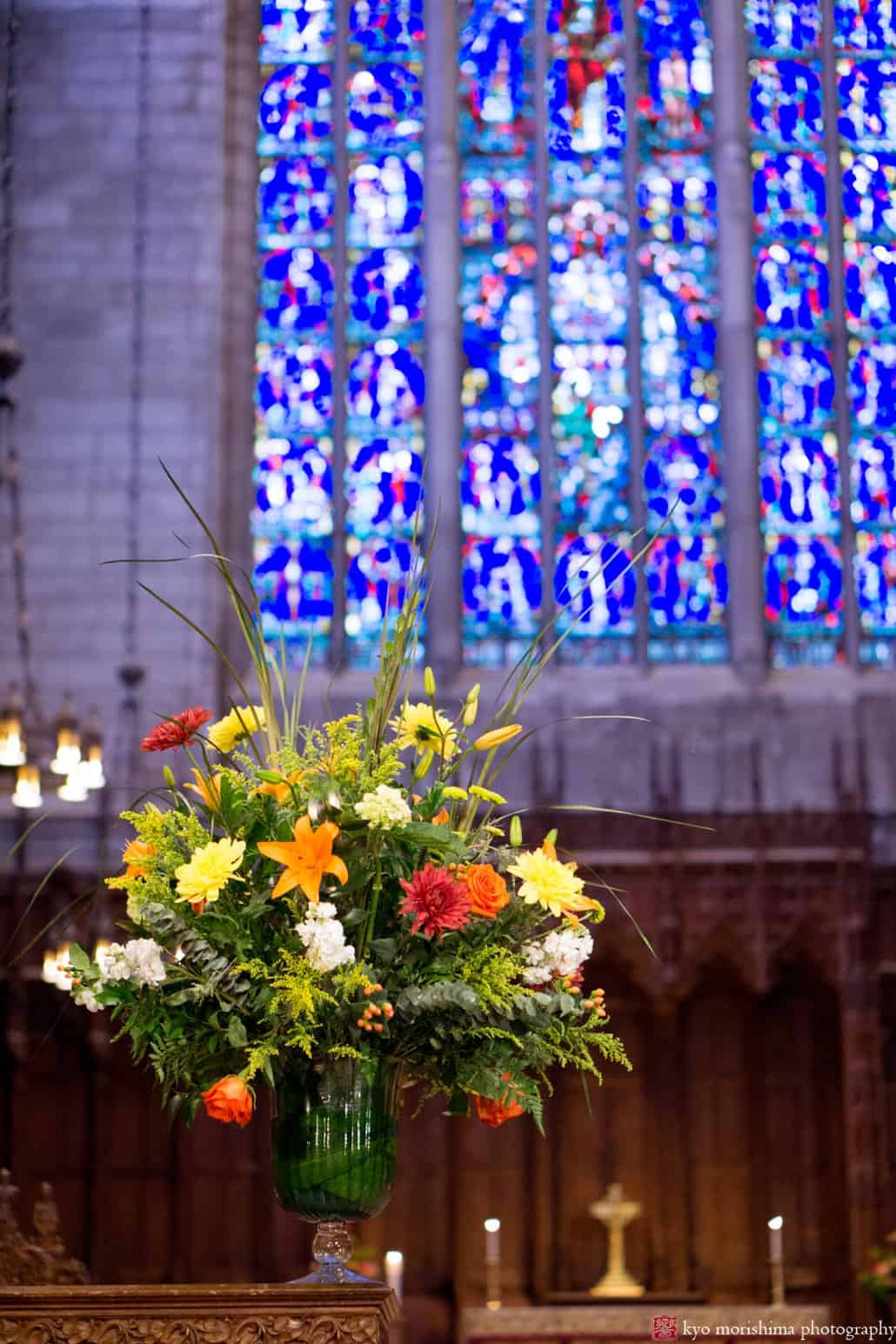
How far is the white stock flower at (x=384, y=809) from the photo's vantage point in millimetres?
2922

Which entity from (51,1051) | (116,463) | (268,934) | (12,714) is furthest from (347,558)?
(268,934)

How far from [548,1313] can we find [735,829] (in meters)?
3.08

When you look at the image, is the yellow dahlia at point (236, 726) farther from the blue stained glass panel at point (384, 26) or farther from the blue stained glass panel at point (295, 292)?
the blue stained glass panel at point (384, 26)

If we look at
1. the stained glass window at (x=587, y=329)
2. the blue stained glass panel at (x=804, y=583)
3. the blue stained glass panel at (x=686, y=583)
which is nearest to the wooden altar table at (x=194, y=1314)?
the stained glass window at (x=587, y=329)

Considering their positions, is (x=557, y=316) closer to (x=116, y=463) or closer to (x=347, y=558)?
(x=347, y=558)

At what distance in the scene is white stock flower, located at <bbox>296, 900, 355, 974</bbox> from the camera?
282cm

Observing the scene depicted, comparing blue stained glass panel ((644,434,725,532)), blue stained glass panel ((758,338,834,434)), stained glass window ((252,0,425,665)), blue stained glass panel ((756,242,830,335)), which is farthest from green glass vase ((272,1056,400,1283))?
blue stained glass panel ((756,242,830,335))

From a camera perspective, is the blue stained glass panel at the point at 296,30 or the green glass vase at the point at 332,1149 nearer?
the green glass vase at the point at 332,1149

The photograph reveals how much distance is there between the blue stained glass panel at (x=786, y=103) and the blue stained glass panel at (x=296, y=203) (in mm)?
2610

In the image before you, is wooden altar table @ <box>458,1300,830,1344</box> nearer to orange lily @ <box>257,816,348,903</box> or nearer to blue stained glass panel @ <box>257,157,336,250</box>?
orange lily @ <box>257,816,348,903</box>

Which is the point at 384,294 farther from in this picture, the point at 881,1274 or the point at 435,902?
the point at 435,902

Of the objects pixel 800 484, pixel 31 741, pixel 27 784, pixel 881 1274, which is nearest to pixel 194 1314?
pixel 27 784

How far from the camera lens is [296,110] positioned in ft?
38.4

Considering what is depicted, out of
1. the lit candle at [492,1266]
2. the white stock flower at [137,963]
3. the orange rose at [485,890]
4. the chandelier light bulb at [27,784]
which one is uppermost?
the chandelier light bulb at [27,784]
